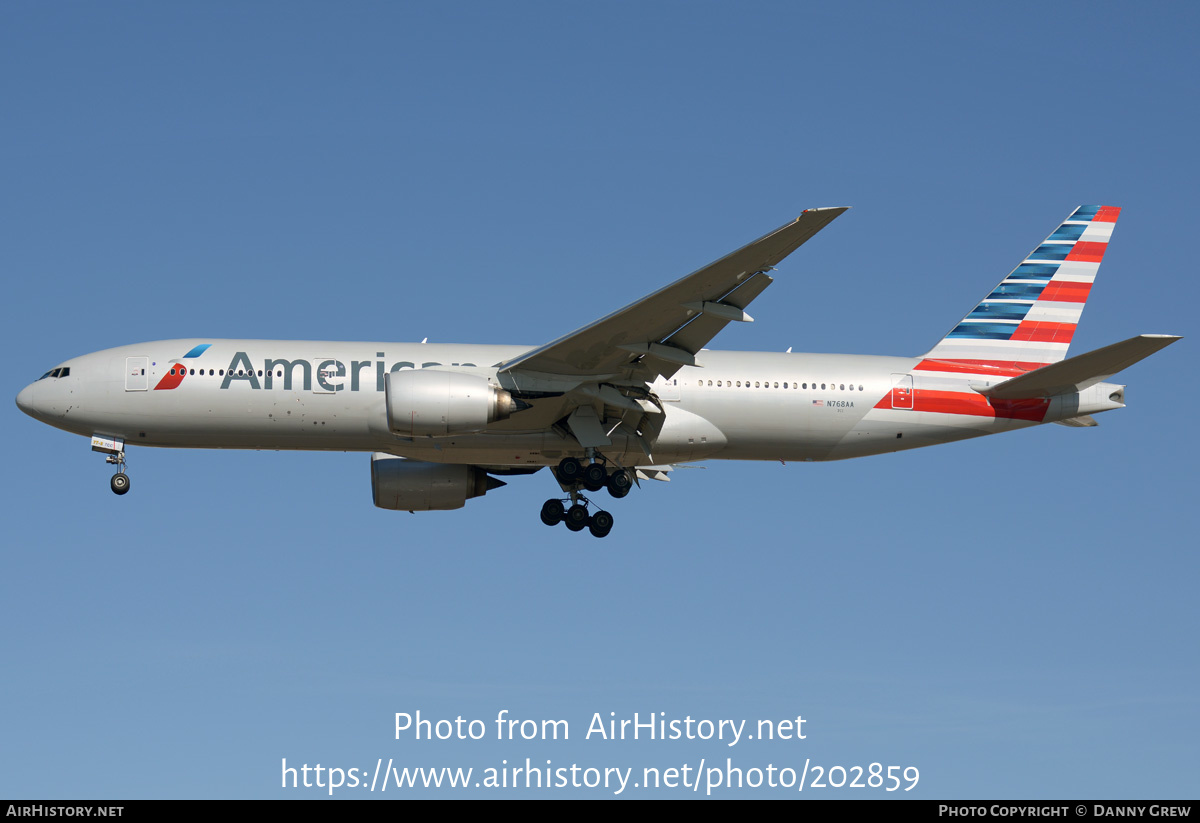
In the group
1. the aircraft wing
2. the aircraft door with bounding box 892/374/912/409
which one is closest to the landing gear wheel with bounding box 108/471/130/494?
the aircraft wing

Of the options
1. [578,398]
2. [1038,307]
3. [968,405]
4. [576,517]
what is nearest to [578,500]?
[576,517]

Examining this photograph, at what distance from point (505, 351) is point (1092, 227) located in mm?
15994

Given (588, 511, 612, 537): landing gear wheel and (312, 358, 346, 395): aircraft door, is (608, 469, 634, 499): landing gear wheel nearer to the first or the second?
(588, 511, 612, 537): landing gear wheel

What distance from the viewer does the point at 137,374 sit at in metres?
30.1

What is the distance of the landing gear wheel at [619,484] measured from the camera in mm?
30766

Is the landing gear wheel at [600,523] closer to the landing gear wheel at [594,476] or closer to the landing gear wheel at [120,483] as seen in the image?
the landing gear wheel at [594,476]

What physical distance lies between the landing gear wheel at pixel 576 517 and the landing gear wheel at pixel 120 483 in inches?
406

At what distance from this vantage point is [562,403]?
29391 millimetres

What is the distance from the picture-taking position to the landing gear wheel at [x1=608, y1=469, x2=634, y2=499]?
101 ft

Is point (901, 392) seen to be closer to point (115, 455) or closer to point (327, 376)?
point (327, 376)

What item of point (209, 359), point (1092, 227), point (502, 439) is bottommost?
point (502, 439)

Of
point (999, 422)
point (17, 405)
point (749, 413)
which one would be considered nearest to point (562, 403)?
point (749, 413)

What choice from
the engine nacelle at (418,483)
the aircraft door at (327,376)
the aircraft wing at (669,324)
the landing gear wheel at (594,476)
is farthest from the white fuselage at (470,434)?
the engine nacelle at (418,483)

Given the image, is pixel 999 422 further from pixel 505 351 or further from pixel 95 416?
pixel 95 416
